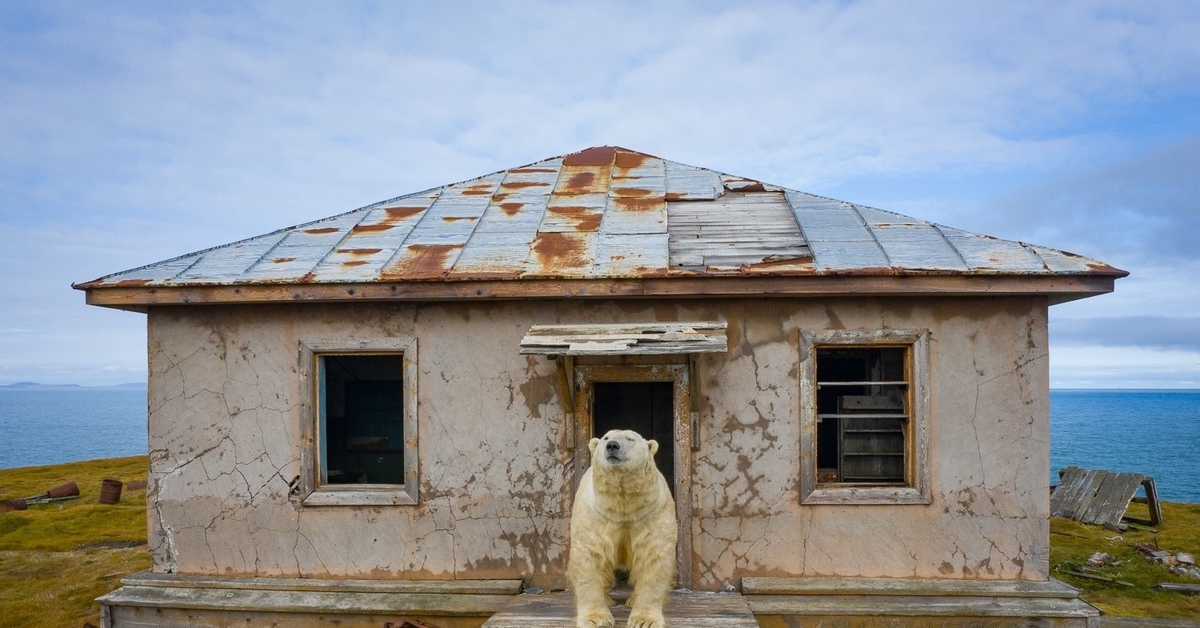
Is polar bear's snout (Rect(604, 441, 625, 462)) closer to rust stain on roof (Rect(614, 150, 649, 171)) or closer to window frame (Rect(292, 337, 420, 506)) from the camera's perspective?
window frame (Rect(292, 337, 420, 506))

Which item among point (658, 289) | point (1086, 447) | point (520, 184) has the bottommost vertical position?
point (1086, 447)

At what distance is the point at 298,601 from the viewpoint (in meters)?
6.14

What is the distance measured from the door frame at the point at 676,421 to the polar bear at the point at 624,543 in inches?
33.8

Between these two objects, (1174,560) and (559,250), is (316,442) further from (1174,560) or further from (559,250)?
(1174,560)

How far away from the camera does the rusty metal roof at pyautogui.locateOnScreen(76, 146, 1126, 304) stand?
5.99m

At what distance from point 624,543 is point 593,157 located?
5511 millimetres

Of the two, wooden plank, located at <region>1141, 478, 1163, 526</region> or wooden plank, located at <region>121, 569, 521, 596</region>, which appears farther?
wooden plank, located at <region>1141, 478, 1163, 526</region>

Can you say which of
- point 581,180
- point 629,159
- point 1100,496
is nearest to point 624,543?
point 581,180

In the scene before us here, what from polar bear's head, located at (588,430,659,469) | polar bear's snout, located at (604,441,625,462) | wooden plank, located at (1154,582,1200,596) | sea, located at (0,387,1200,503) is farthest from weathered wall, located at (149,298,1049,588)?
sea, located at (0,387,1200,503)

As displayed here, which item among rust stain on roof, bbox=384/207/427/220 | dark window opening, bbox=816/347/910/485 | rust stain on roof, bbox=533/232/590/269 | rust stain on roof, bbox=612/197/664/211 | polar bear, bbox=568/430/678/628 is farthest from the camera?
rust stain on roof, bbox=384/207/427/220

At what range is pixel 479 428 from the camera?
6.34 m

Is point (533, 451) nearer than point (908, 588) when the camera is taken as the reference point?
No

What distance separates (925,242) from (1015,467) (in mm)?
1998

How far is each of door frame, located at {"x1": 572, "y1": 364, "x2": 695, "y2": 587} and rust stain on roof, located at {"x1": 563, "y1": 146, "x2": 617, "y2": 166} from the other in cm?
376
